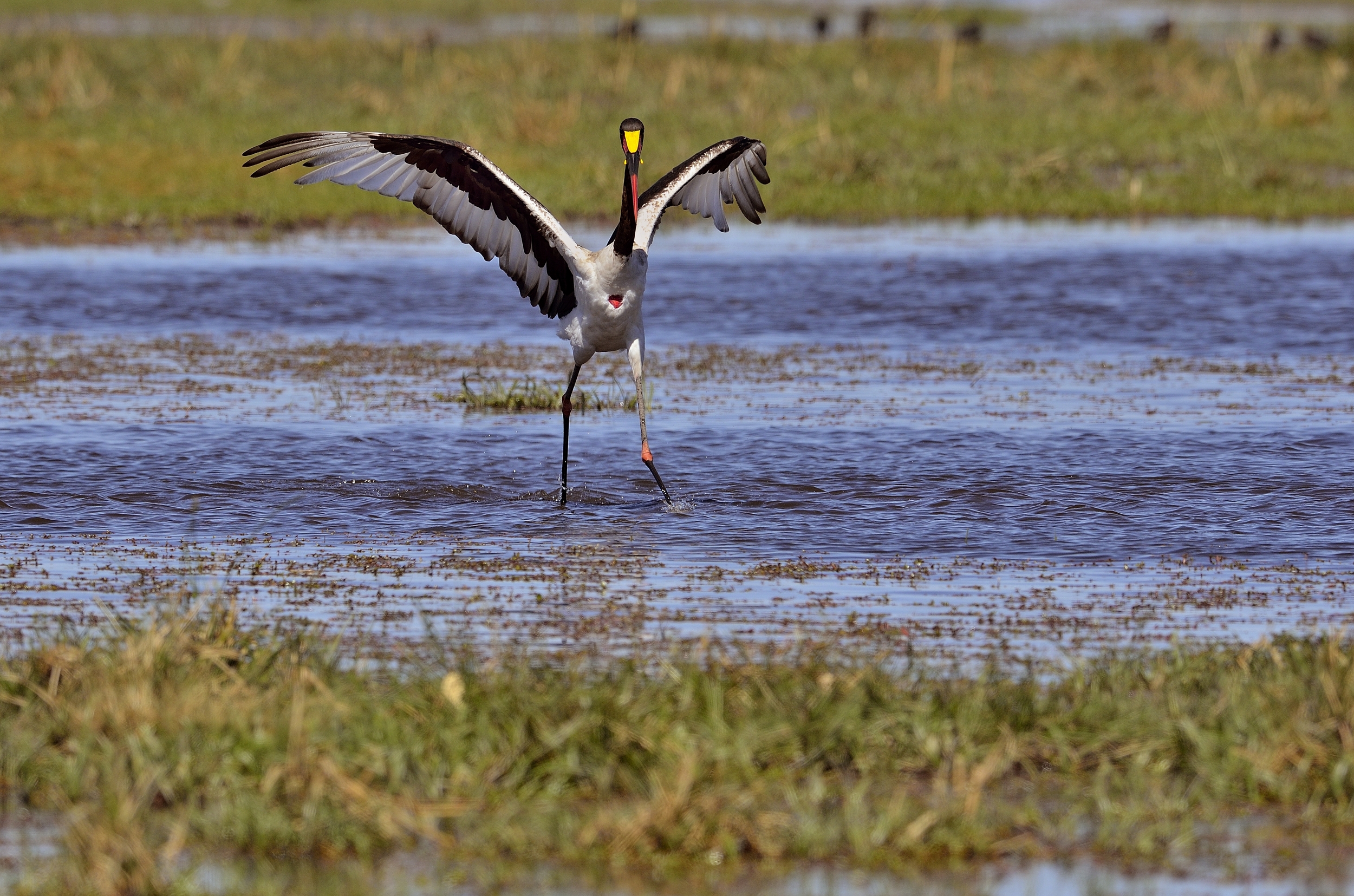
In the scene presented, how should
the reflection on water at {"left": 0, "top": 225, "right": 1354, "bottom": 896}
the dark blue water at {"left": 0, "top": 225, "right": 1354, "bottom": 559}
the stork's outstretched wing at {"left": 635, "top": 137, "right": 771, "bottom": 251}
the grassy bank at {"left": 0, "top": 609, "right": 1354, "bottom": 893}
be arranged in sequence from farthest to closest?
1. the stork's outstretched wing at {"left": 635, "top": 137, "right": 771, "bottom": 251}
2. the dark blue water at {"left": 0, "top": 225, "right": 1354, "bottom": 559}
3. the reflection on water at {"left": 0, "top": 225, "right": 1354, "bottom": 896}
4. the grassy bank at {"left": 0, "top": 609, "right": 1354, "bottom": 893}

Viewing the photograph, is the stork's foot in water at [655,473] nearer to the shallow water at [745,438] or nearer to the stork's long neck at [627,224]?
the shallow water at [745,438]

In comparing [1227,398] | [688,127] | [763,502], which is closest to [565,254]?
[763,502]

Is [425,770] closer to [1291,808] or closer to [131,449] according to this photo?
[1291,808]

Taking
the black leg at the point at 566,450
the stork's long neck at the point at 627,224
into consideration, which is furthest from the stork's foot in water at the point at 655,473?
the stork's long neck at the point at 627,224

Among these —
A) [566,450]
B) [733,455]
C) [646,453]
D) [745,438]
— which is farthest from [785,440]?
[566,450]

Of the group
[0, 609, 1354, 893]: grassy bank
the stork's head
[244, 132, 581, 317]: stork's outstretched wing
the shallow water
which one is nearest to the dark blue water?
the shallow water

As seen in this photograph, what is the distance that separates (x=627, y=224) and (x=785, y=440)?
1651mm

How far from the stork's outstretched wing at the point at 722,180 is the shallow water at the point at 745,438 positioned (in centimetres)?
112

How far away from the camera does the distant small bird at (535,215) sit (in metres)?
8.43

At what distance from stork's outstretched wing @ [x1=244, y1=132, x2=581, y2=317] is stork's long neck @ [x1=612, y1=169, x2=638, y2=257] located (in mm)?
207

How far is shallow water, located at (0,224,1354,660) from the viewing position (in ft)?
22.1

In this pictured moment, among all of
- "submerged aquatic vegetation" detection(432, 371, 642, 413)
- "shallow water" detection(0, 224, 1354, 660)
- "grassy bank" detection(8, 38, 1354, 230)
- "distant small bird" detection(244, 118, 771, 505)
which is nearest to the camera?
"shallow water" detection(0, 224, 1354, 660)

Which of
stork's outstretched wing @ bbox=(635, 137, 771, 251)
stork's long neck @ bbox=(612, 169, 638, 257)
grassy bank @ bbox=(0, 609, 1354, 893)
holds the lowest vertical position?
grassy bank @ bbox=(0, 609, 1354, 893)

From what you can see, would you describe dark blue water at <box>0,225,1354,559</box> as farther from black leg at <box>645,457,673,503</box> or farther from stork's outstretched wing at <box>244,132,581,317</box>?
stork's outstretched wing at <box>244,132,581,317</box>
